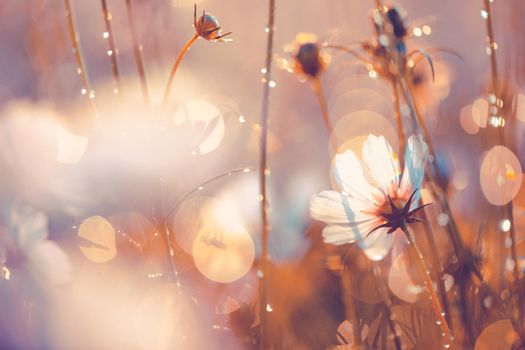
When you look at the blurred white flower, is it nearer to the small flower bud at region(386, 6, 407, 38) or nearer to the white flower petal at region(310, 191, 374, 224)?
the white flower petal at region(310, 191, 374, 224)

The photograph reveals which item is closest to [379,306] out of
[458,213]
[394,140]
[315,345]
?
[315,345]

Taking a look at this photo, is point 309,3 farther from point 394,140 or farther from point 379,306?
point 379,306

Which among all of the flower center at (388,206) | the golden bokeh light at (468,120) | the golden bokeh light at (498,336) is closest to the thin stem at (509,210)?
the golden bokeh light at (498,336)

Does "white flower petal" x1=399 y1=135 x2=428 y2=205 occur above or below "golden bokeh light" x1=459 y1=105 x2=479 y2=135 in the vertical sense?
below

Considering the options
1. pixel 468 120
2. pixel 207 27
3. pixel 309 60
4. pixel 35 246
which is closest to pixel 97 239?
pixel 35 246

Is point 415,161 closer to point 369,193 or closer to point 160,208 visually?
point 369,193

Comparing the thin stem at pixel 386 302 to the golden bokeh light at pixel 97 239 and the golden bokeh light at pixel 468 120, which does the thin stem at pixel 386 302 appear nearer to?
the golden bokeh light at pixel 97 239

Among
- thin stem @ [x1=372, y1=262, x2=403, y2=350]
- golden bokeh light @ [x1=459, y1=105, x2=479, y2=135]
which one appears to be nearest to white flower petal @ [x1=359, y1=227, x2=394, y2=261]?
thin stem @ [x1=372, y1=262, x2=403, y2=350]
